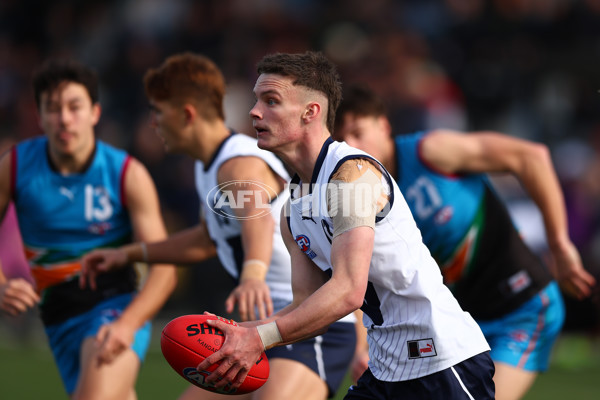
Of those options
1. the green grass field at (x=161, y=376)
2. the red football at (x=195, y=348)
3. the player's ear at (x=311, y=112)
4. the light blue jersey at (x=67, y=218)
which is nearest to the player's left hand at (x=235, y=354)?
the red football at (x=195, y=348)

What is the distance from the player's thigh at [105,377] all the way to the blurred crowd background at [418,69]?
22.9ft

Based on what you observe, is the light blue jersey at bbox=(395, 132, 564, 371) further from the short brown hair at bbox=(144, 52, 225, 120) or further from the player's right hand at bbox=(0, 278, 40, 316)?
the player's right hand at bbox=(0, 278, 40, 316)

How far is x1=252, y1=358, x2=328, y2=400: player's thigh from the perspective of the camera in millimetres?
4645

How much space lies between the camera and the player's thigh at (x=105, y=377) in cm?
524

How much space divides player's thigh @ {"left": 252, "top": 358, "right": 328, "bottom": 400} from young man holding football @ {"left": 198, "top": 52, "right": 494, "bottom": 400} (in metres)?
0.81

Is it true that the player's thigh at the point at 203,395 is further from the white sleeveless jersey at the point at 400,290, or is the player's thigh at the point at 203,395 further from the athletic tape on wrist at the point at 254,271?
the white sleeveless jersey at the point at 400,290

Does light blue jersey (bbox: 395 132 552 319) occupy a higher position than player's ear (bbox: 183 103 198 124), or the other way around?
player's ear (bbox: 183 103 198 124)

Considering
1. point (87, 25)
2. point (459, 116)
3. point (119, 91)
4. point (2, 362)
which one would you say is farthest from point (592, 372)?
point (87, 25)

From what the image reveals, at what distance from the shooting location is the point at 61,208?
19.2ft

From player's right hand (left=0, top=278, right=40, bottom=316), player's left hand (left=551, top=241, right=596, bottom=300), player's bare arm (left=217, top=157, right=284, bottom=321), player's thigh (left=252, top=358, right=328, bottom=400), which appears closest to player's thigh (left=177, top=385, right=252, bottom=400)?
player's thigh (left=252, top=358, right=328, bottom=400)

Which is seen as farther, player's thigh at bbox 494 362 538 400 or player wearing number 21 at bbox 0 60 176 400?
player wearing number 21 at bbox 0 60 176 400

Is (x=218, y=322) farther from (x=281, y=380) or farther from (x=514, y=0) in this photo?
(x=514, y=0)

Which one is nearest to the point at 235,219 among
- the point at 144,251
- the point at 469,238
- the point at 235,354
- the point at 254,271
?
the point at 254,271

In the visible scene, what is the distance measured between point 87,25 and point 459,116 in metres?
8.93
